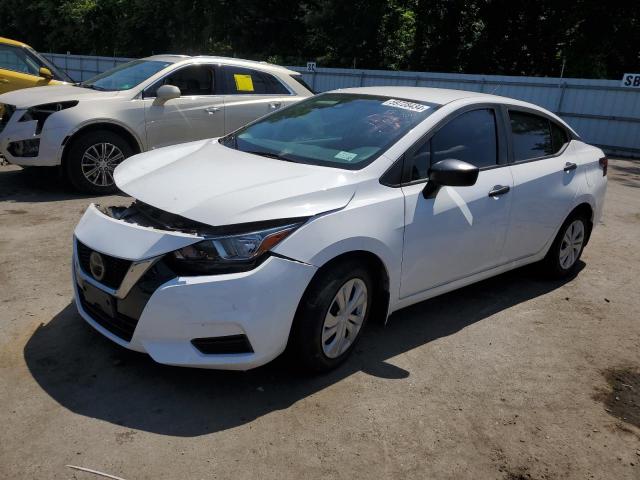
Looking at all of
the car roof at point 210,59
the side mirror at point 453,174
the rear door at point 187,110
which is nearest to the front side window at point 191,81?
the rear door at point 187,110

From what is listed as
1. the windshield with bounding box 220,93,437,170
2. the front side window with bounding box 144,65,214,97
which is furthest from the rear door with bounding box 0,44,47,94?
the windshield with bounding box 220,93,437,170

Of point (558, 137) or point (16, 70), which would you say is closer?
point (558, 137)

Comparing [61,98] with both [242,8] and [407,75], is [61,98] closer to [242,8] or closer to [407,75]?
[407,75]

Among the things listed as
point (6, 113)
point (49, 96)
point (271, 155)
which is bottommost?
point (6, 113)

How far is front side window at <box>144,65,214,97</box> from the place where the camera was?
7344 mm

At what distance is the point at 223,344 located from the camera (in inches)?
119

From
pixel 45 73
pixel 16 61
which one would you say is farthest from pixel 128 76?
pixel 16 61

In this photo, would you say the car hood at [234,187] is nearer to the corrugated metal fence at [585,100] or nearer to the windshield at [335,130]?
the windshield at [335,130]

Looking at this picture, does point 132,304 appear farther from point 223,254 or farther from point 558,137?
point 558,137

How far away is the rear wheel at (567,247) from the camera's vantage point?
5.16 metres

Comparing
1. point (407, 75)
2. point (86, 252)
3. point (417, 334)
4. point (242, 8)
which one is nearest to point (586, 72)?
point (407, 75)

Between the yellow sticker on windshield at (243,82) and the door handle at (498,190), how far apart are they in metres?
4.59

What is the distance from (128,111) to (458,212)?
464 centimetres

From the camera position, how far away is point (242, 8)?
94.0 feet
